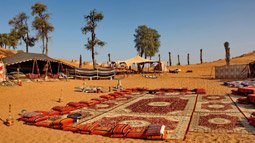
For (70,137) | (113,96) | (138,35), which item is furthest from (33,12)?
(70,137)

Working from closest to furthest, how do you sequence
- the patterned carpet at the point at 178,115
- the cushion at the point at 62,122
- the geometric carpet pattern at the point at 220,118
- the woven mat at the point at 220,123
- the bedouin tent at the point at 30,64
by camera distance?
1. the woven mat at the point at 220,123
2. the geometric carpet pattern at the point at 220,118
3. the patterned carpet at the point at 178,115
4. the cushion at the point at 62,122
5. the bedouin tent at the point at 30,64

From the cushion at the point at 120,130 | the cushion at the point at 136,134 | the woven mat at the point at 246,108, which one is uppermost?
the woven mat at the point at 246,108

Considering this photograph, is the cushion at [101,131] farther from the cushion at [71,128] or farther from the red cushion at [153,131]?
the red cushion at [153,131]

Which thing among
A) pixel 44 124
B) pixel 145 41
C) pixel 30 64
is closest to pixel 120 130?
pixel 44 124

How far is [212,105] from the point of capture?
15.2 meters

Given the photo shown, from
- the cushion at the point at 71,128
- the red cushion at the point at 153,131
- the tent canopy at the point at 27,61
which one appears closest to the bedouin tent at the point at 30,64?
the tent canopy at the point at 27,61

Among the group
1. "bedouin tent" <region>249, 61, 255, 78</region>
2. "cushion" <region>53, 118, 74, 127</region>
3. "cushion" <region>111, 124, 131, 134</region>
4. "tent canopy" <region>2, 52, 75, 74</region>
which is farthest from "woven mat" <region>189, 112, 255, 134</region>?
"tent canopy" <region>2, 52, 75, 74</region>

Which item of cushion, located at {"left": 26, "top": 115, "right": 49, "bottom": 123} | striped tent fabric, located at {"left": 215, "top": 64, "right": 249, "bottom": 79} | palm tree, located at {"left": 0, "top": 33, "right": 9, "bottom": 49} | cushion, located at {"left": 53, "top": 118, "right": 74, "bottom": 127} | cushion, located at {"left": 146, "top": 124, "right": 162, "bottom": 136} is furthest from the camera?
palm tree, located at {"left": 0, "top": 33, "right": 9, "bottom": 49}

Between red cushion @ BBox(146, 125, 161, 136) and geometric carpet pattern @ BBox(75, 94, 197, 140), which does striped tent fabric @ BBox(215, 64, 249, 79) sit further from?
red cushion @ BBox(146, 125, 161, 136)

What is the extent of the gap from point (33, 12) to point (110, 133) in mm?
46927

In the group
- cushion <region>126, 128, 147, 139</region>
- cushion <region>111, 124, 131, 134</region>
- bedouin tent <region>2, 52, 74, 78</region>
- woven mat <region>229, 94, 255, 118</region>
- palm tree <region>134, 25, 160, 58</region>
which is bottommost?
cushion <region>126, 128, 147, 139</region>

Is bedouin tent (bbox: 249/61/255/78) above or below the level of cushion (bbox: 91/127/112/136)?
above

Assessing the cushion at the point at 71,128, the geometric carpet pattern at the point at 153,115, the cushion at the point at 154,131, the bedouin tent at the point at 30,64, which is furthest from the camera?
the bedouin tent at the point at 30,64

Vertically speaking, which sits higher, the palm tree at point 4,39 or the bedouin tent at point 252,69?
the palm tree at point 4,39
